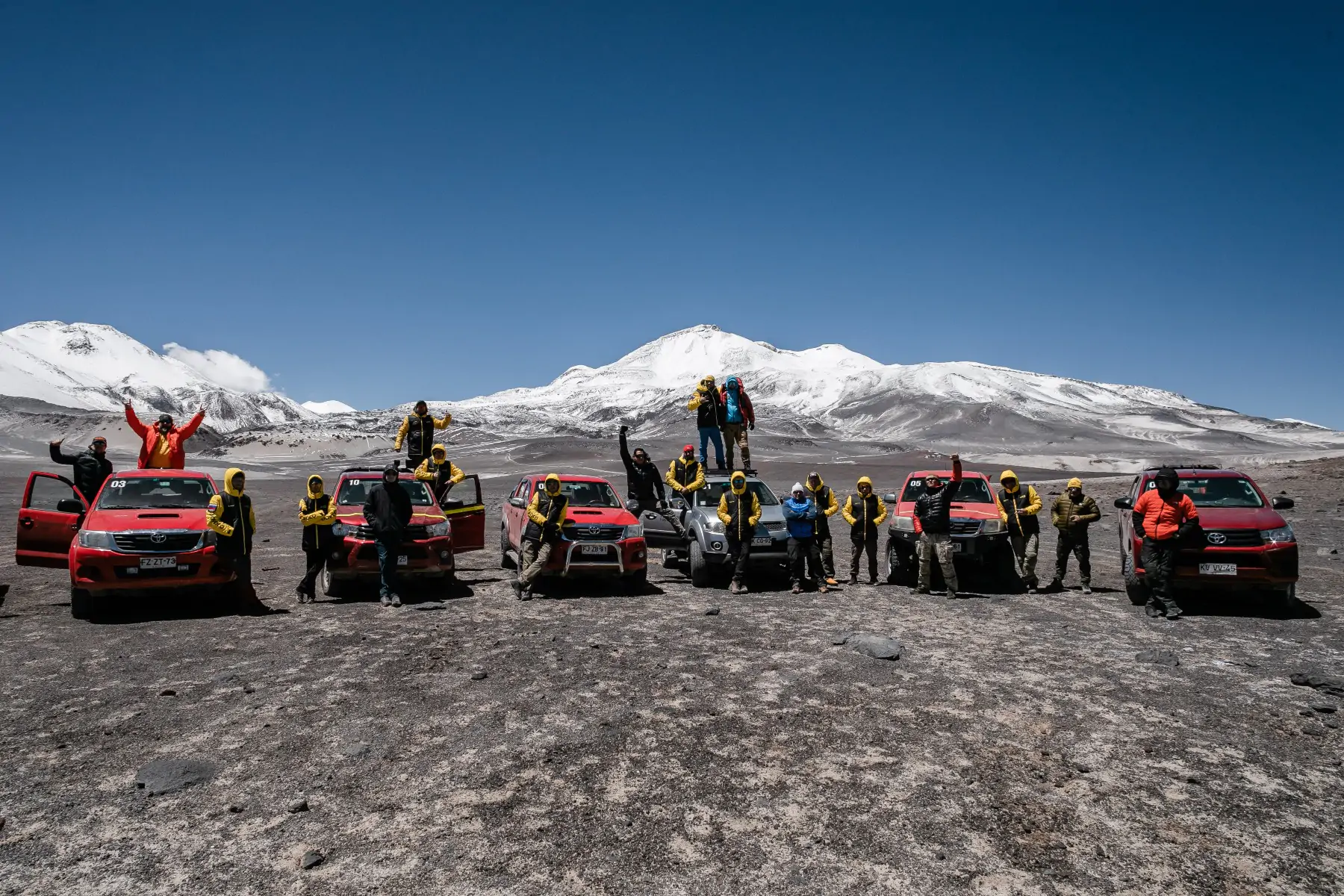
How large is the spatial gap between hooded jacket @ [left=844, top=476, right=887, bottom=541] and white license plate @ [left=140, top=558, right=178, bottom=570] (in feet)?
28.6

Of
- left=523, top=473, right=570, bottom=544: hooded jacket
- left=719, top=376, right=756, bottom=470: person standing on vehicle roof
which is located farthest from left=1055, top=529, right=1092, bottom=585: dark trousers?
left=523, top=473, right=570, bottom=544: hooded jacket

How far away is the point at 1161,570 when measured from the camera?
31.4ft

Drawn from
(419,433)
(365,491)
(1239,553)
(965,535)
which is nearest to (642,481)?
(419,433)

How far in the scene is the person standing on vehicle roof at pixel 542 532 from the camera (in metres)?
10.9

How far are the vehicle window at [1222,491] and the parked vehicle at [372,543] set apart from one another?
30.2 feet

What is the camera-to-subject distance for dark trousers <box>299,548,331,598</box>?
408 inches

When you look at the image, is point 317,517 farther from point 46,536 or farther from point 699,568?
point 699,568

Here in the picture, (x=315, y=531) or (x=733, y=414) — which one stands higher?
(x=733, y=414)

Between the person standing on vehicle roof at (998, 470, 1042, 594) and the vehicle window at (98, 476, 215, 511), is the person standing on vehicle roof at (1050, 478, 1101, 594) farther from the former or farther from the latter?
the vehicle window at (98, 476, 215, 511)

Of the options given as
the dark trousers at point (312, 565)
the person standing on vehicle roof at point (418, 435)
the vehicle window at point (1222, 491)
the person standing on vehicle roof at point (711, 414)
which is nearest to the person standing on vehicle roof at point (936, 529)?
the vehicle window at point (1222, 491)

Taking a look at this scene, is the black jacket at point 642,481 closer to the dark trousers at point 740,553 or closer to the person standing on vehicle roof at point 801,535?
the dark trousers at point 740,553

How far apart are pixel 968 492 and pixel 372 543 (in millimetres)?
9020

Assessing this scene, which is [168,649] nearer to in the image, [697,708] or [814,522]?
[697,708]

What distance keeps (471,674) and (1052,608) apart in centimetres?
731
